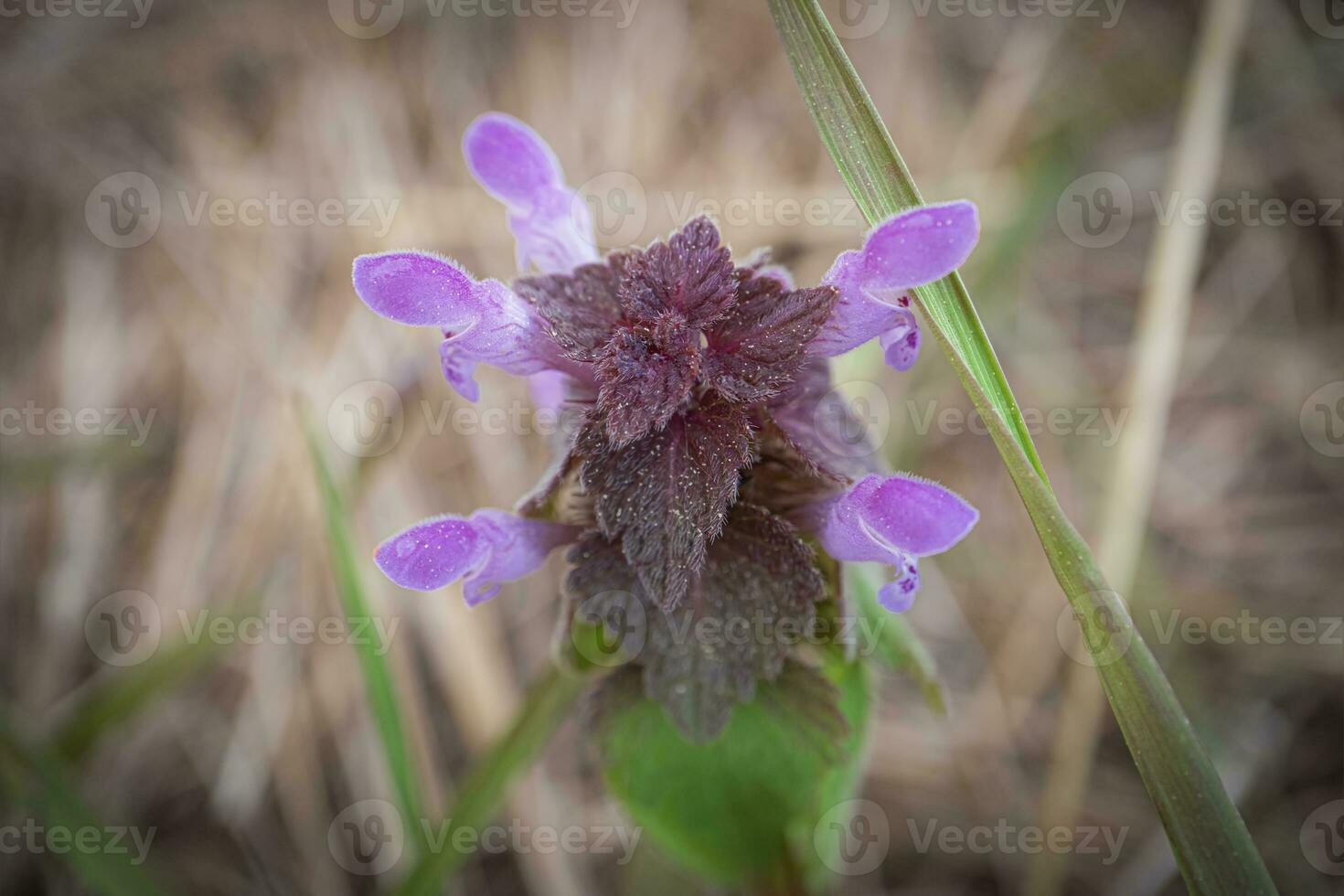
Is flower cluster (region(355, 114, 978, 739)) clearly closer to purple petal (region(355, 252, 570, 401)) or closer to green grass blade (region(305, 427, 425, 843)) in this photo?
purple petal (region(355, 252, 570, 401))

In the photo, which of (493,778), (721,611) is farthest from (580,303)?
(493,778)

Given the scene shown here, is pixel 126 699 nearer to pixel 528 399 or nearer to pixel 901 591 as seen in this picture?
pixel 528 399

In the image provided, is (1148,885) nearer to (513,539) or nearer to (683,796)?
(683,796)

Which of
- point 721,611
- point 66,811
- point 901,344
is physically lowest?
point 66,811

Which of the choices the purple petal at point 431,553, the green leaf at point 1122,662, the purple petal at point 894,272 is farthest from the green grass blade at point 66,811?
the green leaf at point 1122,662

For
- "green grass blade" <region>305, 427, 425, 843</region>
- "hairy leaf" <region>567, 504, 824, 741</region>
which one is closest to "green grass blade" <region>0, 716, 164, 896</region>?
"green grass blade" <region>305, 427, 425, 843</region>

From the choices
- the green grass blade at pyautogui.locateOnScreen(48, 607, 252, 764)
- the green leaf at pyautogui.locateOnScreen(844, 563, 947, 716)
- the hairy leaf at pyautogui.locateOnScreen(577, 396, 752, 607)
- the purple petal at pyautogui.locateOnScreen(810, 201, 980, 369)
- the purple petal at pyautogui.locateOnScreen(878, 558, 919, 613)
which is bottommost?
the green grass blade at pyautogui.locateOnScreen(48, 607, 252, 764)

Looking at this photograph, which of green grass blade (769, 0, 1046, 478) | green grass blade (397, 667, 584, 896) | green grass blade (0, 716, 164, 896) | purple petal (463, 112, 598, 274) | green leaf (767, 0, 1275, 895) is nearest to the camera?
green leaf (767, 0, 1275, 895)
